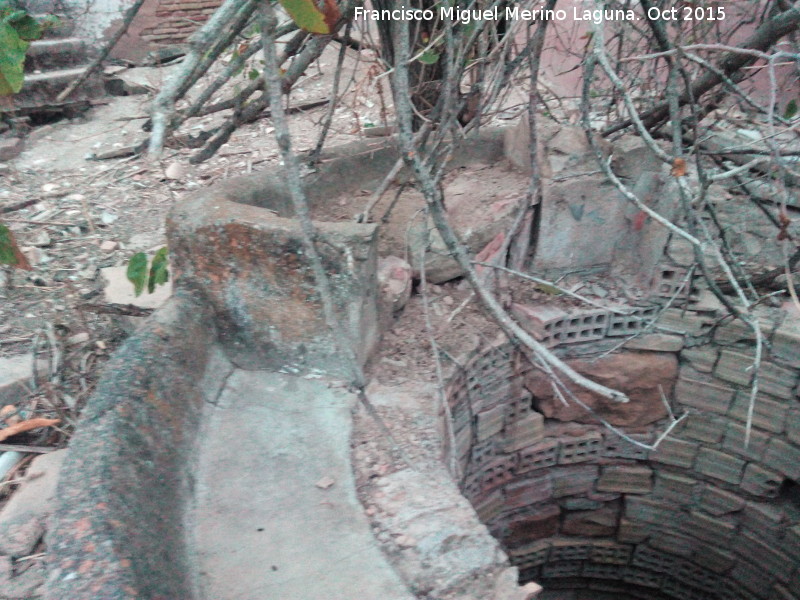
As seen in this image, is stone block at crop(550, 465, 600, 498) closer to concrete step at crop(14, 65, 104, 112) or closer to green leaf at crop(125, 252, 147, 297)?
green leaf at crop(125, 252, 147, 297)

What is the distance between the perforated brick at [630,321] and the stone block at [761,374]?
1.50 ft

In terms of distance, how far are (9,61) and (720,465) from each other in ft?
12.8

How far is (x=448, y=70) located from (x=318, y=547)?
174 centimetres

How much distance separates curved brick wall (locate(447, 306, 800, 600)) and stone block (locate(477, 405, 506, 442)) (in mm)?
11

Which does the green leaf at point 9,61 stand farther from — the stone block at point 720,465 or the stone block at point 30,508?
the stone block at point 720,465

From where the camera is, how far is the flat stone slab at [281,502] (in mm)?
1695

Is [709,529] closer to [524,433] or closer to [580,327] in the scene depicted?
[524,433]

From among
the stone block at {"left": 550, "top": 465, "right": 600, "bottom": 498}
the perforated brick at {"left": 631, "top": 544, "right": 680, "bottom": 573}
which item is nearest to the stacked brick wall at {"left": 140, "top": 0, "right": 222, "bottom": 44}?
the stone block at {"left": 550, "top": 465, "right": 600, "bottom": 498}

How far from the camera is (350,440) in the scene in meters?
2.15

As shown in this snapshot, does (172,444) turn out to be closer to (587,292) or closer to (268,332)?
(268,332)

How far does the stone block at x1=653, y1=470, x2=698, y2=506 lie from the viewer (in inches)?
157

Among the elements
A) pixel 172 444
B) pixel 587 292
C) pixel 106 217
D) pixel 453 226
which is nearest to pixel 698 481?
pixel 587 292

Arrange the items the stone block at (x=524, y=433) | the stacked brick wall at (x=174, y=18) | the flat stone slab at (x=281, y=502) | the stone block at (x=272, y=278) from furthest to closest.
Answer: the stacked brick wall at (x=174, y=18)
the stone block at (x=524, y=433)
the stone block at (x=272, y=278)
the flat stone slab at (x=281, y=502)

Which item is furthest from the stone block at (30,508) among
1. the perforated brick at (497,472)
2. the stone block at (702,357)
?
the stone block at (702,357)
